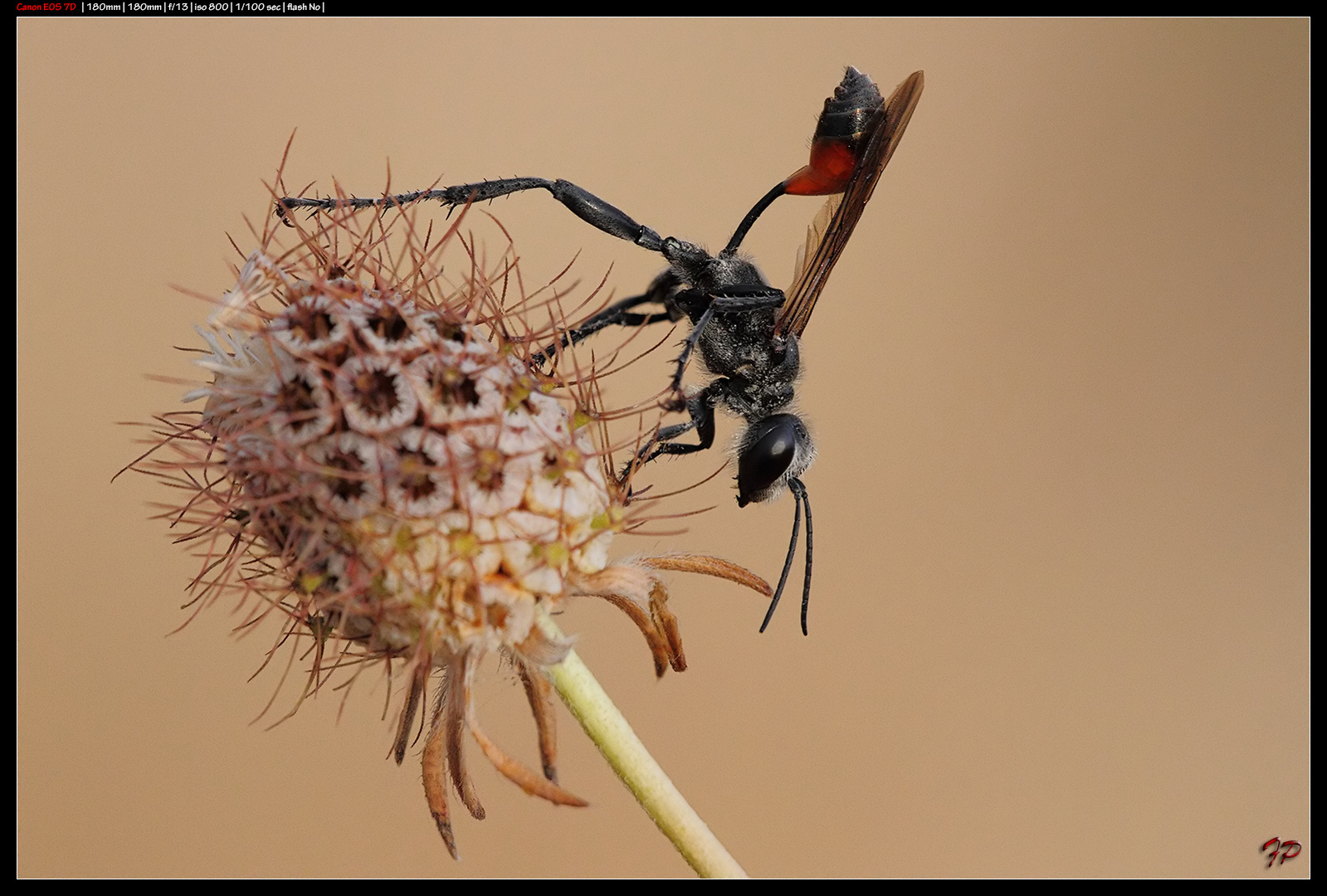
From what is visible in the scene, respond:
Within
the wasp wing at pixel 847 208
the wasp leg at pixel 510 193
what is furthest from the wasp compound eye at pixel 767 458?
the wasp leg at pixel 510 193

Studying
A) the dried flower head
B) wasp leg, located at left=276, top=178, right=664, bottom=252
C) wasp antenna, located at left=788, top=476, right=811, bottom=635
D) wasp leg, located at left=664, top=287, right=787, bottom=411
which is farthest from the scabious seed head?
wasp antenna, located at left=788, top=476, right=811, bottom=635

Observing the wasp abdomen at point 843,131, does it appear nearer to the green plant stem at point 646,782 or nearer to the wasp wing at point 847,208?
the wasp wing at point 847,208

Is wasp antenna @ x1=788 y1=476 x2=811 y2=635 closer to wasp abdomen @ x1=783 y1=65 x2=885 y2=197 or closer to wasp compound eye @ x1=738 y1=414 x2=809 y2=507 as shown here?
wasp compound eye @ x1=738 y1=414 x2=809 y2=507

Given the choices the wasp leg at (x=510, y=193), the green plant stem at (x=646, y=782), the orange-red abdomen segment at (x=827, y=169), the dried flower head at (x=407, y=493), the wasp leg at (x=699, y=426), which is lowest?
the green plant stem at (x=646, y=782)

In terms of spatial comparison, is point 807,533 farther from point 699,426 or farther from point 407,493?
point 407,493

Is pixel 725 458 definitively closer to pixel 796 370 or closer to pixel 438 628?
pixel 796 370

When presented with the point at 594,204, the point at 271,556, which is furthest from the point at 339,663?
the point at 594,204
